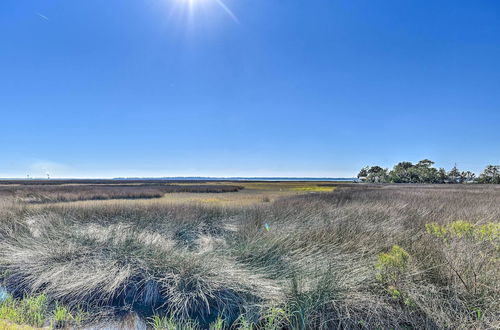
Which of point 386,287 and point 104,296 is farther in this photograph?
point 104,296

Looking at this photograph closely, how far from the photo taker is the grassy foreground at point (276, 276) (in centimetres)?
334

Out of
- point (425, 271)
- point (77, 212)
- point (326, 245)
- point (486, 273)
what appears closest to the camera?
point (486, 273)

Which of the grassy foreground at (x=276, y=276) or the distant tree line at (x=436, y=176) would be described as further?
the distant tree line at (x=436, y=176)

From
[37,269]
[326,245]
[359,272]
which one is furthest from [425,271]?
[37,269]

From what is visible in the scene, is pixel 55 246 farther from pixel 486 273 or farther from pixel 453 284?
pixel 486 273

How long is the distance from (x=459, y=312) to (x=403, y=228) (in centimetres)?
405

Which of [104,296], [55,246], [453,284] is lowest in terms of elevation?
[104,296]

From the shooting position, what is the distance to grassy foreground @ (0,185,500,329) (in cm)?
334

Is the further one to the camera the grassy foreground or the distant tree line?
the distant tree line

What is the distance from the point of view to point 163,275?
4812mm

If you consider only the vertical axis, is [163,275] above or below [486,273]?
below

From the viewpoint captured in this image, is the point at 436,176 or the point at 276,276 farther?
the point at 436,176

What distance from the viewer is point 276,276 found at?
4.59 meters

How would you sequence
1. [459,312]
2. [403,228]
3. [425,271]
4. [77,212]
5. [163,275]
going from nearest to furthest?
[459,312] < [425,271] < [163,275] < [403,228] < [77,212]
